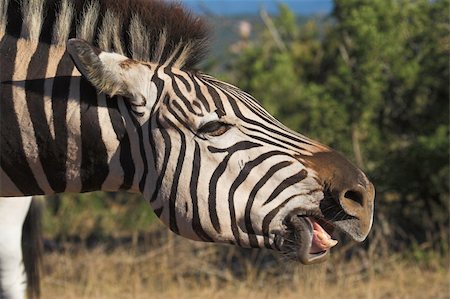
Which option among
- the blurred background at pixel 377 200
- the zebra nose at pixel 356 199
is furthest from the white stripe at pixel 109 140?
the blurred background at pixel 377 200

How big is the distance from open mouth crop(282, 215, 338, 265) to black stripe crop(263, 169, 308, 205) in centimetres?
10

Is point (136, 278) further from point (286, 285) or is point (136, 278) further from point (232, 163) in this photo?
point (232, 163)

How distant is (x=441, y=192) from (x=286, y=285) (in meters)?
2.00

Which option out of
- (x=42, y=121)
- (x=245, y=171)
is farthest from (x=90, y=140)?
(x=245, y=171)

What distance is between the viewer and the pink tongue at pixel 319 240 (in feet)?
9.29

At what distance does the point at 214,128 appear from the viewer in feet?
9.40

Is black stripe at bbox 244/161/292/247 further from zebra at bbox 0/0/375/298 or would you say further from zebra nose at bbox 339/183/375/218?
zebra nose at bbox 339/183/375/218

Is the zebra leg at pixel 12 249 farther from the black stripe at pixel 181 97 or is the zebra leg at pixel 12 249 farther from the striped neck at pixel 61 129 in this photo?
the black stripe at pixel 181 97

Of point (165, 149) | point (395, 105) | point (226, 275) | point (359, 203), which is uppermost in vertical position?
point (395, 105)

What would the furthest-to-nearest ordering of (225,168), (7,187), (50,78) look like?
1. (7,187)
2. (50,78)
3. (225,168)

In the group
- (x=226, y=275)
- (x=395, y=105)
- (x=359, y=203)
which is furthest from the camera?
(x=395, y=105)

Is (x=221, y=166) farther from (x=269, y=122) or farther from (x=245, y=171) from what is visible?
(x=269, y=122)

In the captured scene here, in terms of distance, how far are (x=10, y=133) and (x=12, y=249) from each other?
2152 millimetres

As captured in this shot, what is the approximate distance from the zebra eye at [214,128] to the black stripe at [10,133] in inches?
25.6
